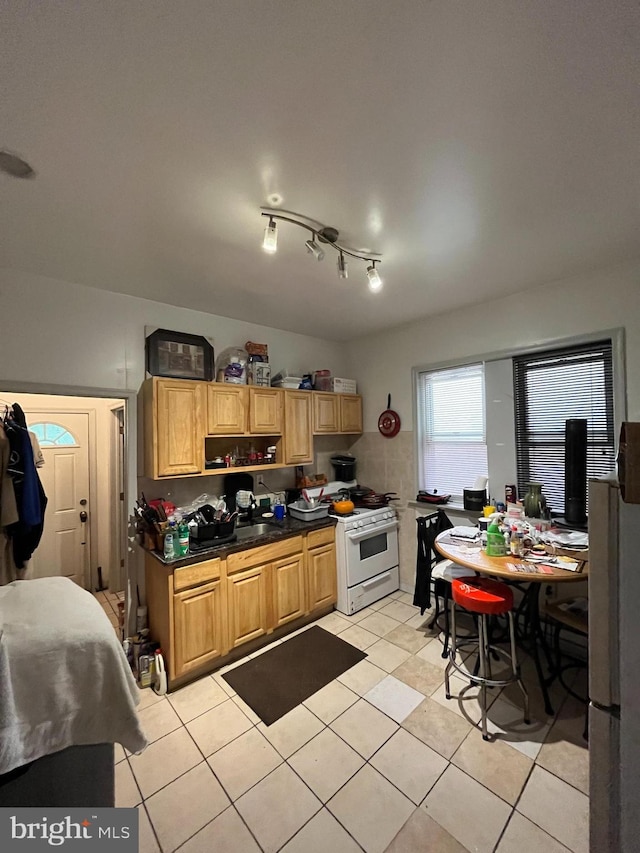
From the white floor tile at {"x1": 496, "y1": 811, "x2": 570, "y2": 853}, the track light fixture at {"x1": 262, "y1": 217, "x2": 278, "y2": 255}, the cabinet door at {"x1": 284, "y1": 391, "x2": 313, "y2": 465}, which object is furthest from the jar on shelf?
the track light fixture at {"x1": 262, "y1": 217, "x2": 278, "y2": 255}

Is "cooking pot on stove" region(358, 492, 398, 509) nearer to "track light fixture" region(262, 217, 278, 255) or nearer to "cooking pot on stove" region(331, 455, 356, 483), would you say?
"cooking pot on stove" region(331, 455, 356, 483)

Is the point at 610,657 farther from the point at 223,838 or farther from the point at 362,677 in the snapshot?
the point at 362,677

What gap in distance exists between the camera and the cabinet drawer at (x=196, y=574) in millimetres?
2287

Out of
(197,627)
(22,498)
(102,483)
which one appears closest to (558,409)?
(197,627)

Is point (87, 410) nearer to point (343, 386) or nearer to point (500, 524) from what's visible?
point (343, 386)

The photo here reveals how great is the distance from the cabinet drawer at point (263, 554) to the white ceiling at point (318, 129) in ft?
6.79

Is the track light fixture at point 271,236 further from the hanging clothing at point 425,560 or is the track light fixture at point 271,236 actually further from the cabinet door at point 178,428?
the hanging clothing at point 425,560

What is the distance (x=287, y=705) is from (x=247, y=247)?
110 inches

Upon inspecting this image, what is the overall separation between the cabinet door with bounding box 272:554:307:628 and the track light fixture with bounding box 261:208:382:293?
7.41 ft

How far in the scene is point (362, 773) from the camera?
5.51ft

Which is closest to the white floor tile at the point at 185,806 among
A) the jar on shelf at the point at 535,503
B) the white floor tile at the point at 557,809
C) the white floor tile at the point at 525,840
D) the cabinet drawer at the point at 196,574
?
the cabinet drawer at the point at 196,574

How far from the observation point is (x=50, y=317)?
2.34 m

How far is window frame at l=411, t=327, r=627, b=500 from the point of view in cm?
235

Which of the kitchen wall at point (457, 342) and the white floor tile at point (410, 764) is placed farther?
the kitchen wall at point (457, 342)
